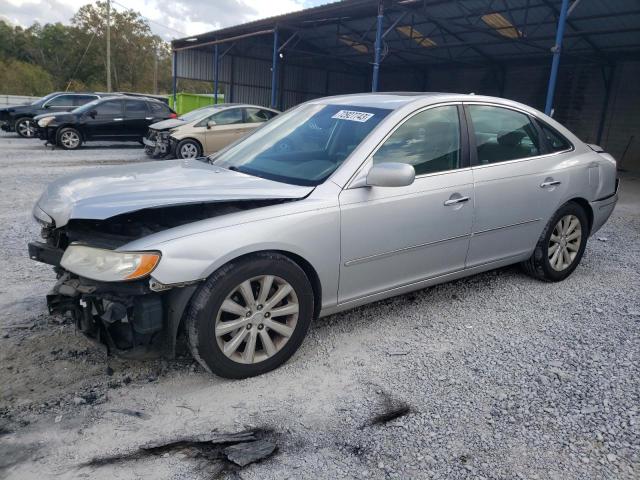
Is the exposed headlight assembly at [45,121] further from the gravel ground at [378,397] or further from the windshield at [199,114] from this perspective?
the gravel ground at [378,397]

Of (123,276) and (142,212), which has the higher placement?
(142,212)

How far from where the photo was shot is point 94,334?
2709 mm

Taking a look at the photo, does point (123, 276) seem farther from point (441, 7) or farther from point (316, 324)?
point (441, 7)

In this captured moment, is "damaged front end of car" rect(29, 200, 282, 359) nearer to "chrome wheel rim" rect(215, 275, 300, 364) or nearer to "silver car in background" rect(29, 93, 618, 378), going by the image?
"silver car in background" rect(29, 93, 618, 378)

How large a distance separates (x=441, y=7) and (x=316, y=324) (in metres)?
14.7

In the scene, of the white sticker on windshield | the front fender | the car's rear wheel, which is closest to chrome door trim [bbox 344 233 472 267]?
Result: the front fender

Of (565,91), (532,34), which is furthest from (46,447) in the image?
(565,91)

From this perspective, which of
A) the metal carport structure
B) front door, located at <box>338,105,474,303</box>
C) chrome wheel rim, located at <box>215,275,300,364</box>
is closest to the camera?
chrome wheel rim, located at <box>215,275,300,364</box>

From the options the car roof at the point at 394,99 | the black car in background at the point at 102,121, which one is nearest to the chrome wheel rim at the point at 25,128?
the black car in background at the point at 102,121

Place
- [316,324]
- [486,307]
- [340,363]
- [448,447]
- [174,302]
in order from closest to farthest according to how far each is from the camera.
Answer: [448,447], [174,302], [340,363], [316,324], [486,307]

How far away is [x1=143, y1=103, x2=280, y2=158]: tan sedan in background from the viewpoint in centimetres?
1226

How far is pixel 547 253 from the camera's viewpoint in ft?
14.7

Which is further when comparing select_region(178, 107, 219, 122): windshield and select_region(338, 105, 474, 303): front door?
select_region(178, 107, 219, 122): windshield

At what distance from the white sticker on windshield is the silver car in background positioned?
0.04 ft
